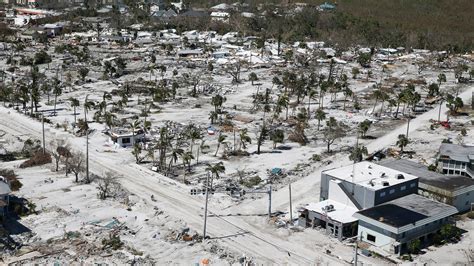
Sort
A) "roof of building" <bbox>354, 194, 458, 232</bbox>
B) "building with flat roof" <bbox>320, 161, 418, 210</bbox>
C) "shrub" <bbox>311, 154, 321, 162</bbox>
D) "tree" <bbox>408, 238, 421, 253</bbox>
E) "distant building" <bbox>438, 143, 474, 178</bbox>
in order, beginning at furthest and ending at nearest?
"shrub" <bbox>311, 154, 321, 162</bbox> → "distant building" <bbox>438, 143, 474, 178</bbox> → "building with flat roof" <bbox>320, 161, 418, 210</bbox> → "roof of building" <bbox>354, 194, 458, 232</bbox> → "tree" <bbox>408, 238, 421, 253</bbox>

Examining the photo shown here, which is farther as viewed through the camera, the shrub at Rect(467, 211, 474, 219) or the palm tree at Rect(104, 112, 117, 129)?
the palm tree at Rect(104, 112, 117, 129)

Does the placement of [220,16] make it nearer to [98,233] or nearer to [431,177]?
[431,177]

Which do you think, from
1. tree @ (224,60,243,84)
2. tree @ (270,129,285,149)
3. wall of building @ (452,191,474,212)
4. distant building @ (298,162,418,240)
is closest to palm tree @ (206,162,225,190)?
distant building @ (298,162,418,240)

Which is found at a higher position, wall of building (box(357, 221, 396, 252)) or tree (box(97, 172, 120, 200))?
tree (box(97, 172, 120, 200))

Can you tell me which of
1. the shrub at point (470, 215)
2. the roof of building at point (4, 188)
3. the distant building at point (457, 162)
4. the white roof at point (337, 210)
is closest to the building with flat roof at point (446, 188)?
the shrub at point (470, 215)

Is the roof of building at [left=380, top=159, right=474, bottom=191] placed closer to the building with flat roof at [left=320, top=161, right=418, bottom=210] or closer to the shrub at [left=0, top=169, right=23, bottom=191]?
the building with flat roof at [left=320, top=161, right=418, bottom=210]

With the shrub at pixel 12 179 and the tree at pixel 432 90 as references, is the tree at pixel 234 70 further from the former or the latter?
the shrub at pixel 12 179

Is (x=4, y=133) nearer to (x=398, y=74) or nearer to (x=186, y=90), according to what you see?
(x=186, y=90)
